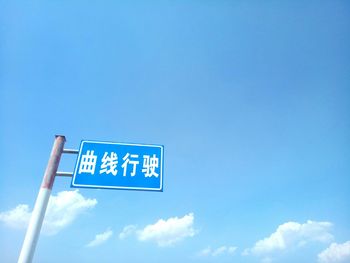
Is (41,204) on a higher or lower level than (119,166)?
lower

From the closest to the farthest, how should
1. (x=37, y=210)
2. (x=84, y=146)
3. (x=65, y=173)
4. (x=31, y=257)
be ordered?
(x=31, y=257), (x=37, y=210), (x=65, y=173), (x=84, y=146)

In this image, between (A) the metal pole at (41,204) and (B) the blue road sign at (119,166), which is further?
(B) the blue road sign at (119,166)

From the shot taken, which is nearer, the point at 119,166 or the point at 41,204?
the point at 41,204

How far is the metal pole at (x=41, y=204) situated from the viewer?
3.32 m

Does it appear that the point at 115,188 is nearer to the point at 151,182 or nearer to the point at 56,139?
the point at 151,182

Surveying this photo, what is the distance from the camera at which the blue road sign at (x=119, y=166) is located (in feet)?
13.5

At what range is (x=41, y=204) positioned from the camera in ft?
12.0

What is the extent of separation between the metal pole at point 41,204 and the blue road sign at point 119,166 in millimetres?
348

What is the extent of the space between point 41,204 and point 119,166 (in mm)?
1345

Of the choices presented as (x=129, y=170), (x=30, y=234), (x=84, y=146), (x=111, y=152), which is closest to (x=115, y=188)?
(x=129, y=170)

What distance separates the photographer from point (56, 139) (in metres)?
4.18

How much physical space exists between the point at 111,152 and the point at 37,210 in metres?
1.47

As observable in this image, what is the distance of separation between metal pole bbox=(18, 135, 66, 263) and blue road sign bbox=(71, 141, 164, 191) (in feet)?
1.14

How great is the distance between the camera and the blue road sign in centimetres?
411
